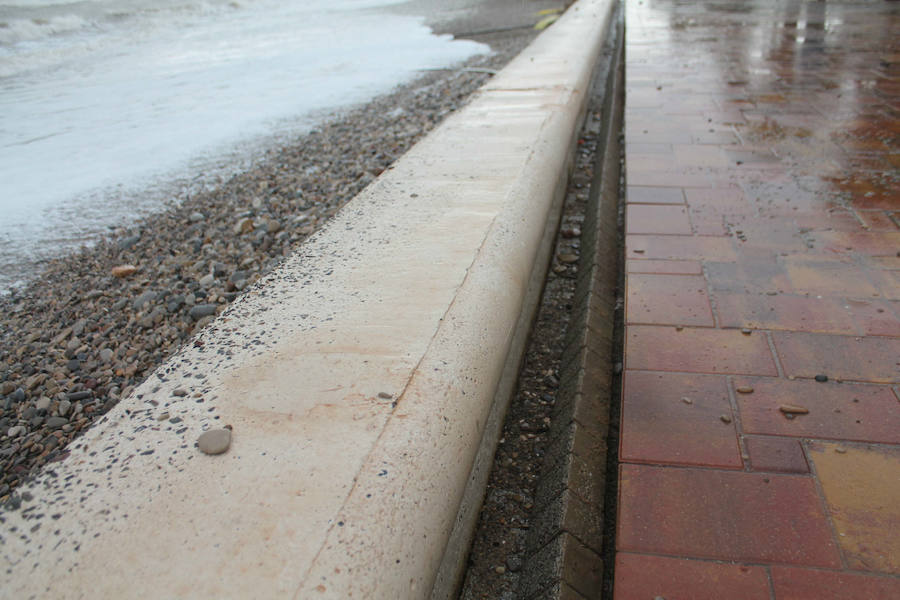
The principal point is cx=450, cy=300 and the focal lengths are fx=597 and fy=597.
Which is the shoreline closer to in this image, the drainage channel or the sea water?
the sea water

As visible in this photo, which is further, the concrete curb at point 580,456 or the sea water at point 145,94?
the sea water at point 145,94

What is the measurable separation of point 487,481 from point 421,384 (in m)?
0.48

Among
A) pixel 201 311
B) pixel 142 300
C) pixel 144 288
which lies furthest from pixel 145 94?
pixel 201 311

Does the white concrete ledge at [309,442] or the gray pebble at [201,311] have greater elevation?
the white concrete ledge at [309,442]

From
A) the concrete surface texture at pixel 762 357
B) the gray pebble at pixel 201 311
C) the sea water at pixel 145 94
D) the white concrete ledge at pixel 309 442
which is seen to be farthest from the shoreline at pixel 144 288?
the concrete surface texture at pixel 762 357

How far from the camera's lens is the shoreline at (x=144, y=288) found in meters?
1.95

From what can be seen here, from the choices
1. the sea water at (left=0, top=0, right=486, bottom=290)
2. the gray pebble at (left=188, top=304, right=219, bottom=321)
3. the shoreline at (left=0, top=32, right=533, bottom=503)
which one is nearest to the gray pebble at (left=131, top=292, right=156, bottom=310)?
the shoreline at (left=0, top=32, right=533, bottom=503)

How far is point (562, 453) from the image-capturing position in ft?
4.82

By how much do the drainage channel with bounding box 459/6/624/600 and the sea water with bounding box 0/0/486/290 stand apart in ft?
8.61

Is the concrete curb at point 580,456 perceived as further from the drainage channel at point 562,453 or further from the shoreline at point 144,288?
the shoreline at point 144,288

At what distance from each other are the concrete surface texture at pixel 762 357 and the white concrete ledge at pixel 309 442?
0.43 m

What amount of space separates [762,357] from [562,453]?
64cm

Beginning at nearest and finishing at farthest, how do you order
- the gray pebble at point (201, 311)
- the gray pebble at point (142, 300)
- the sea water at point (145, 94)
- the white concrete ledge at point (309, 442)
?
1. the white concrete ledge at point (309, 442)
2. the gray pebble at point (201, 311)
3. the gray pebble at point (142, 300)
4. the sea water at point (145, 94)

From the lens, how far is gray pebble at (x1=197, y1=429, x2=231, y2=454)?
102 cm
